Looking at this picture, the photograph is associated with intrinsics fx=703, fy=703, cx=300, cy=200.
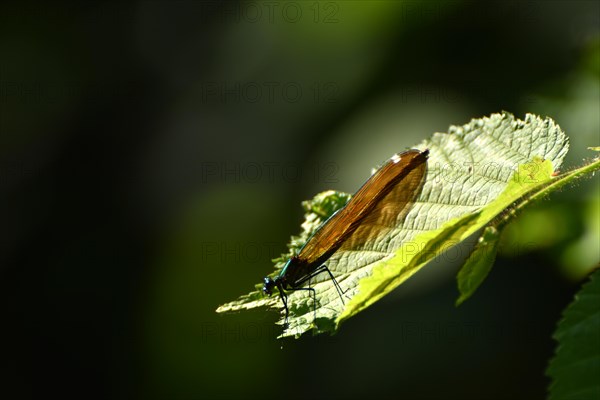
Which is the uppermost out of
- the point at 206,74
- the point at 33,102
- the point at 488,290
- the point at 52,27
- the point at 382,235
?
the point at 52,27

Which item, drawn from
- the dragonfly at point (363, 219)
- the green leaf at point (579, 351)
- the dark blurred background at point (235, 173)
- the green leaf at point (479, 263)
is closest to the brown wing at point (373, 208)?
the dragonfly at point (363, 219)

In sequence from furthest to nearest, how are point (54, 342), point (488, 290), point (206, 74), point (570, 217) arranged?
point (206, 74), point (54, 342), point (488, 290), point (570, 217)

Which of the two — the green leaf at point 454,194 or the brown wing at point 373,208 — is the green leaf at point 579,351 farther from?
the brown wing at point 373,208

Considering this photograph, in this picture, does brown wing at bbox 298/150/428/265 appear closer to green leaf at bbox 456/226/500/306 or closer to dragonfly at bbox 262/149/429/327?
dragonfly at bbox 262/149/429/327

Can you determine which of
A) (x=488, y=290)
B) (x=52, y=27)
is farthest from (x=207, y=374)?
(x=52, y=27)

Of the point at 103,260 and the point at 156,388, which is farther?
the point at 103,260

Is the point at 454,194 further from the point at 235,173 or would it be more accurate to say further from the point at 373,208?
the point at 235,173

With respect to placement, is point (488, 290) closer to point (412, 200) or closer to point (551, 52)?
point (551, 52)

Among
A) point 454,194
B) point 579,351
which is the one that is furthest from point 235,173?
point 579,351
